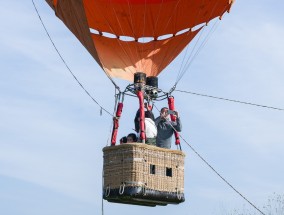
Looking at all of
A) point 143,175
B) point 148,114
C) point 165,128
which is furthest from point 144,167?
point 148,114

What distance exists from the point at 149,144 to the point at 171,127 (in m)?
0.58

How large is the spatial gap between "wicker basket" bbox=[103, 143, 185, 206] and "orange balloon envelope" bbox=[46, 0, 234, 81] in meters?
2.82

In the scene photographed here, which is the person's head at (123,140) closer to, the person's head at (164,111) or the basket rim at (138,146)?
the basket rim at (138,146)

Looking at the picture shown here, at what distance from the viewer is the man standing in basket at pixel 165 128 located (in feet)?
53.8

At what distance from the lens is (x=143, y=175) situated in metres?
15.9

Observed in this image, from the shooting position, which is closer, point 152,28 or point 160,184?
point 160,184

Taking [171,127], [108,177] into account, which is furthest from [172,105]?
[108,177]

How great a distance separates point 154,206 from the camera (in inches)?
659

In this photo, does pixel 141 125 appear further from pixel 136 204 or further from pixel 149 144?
pixel 136 204

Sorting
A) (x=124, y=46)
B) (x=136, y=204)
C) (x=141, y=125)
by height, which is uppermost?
(x=124, y=46)

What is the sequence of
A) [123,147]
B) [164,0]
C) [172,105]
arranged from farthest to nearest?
[164,0] < [172,105] < [123,147]

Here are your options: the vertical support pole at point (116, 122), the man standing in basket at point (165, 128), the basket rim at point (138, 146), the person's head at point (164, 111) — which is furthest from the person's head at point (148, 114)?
the basket rim at point (138, 146)

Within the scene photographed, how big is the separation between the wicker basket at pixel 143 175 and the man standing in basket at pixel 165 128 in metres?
0.22

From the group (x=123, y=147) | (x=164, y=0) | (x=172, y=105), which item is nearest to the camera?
(x=123, y=147)
